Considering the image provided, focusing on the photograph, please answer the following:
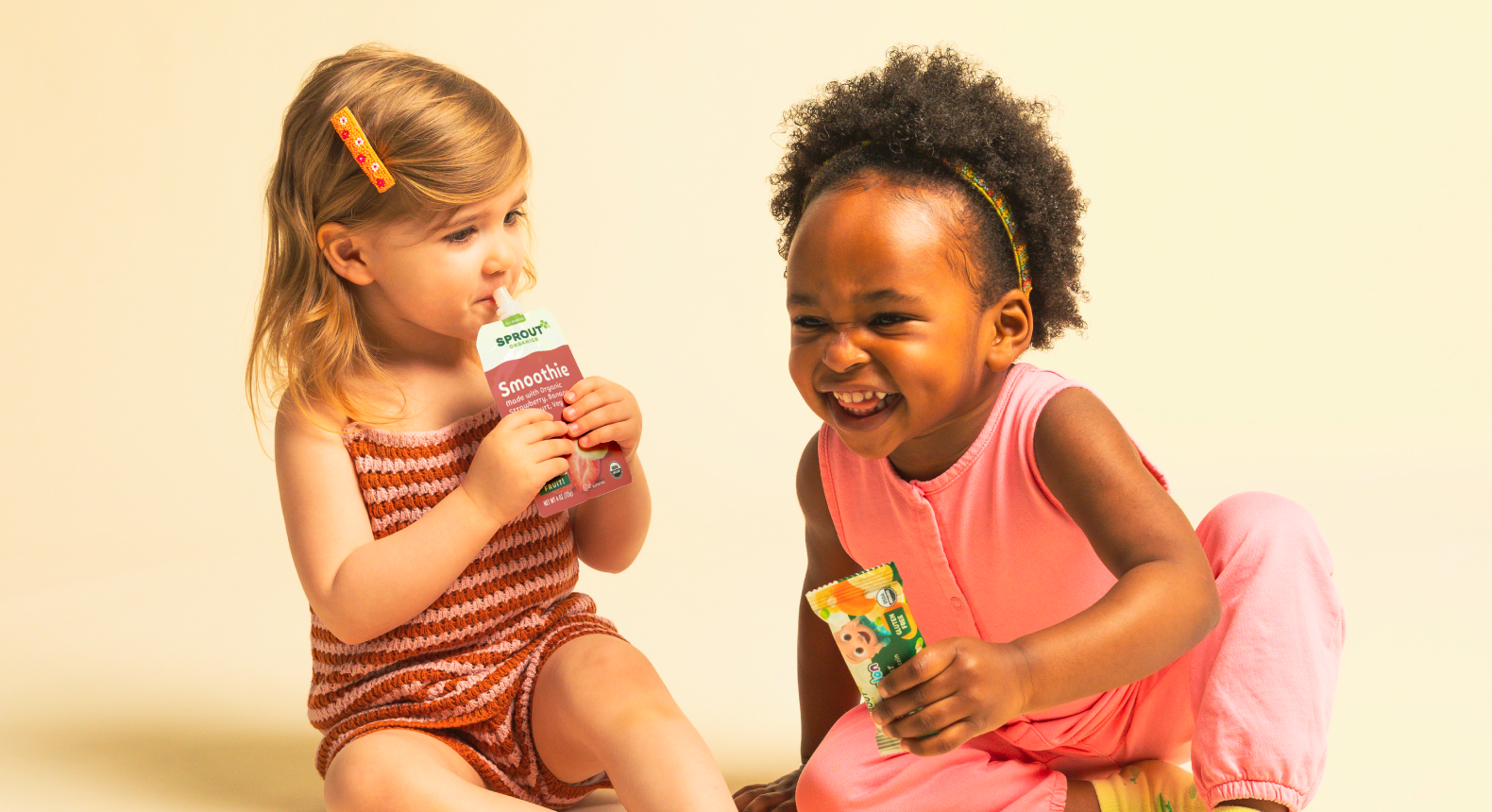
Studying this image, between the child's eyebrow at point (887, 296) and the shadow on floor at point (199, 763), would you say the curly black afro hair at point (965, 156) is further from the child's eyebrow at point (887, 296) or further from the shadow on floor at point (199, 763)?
the shadow on floor at point (199, 763)

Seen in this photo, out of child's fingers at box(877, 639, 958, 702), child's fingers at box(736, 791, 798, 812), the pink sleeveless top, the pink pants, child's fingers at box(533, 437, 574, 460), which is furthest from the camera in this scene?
Answer: child's fingers at box(736, 791, 798, 812)

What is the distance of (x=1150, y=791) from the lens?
146cm

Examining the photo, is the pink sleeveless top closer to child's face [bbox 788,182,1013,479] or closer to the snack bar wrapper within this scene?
child's face [bbox 788,182,1013,479]

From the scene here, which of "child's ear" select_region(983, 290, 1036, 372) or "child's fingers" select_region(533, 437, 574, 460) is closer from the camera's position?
"child's ear" select_region(983, 290, 1036, 372)

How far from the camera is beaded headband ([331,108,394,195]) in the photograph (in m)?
1.52

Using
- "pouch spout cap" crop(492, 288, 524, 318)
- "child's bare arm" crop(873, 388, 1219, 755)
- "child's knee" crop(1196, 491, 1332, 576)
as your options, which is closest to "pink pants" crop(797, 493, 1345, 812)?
"child's knee" crop(1196, 491, 1332, 576)

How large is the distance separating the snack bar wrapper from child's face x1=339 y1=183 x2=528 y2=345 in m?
0.61

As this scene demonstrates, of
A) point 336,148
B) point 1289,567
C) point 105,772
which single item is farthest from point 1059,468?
point 105,772

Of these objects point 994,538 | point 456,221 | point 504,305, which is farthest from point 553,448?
point 994,538

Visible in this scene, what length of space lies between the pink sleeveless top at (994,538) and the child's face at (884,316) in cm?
7

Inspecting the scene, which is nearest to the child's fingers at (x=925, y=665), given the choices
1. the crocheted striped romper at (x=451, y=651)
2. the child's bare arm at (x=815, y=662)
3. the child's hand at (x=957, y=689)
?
the child's hand at (x=957, y=689)

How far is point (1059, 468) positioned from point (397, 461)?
0.74m

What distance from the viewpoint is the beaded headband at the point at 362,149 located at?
152cm

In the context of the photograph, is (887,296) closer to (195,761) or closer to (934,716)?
(934,716)
